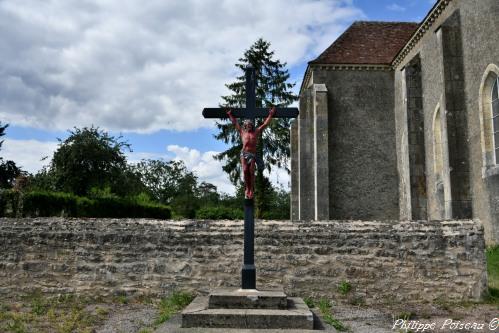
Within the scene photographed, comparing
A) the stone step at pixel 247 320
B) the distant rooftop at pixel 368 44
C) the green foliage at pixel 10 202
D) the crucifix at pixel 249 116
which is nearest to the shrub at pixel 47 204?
the green foliage at pixel 10 202

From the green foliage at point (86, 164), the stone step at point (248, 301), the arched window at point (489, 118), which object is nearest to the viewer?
the stone step at point (248, 301)

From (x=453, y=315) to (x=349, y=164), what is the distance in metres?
14.3

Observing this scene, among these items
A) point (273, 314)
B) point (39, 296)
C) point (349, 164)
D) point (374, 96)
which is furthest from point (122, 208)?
point (273, 314)

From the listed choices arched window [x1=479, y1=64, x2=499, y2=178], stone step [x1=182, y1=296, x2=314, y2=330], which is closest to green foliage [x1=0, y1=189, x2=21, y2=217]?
stone step [x1=182, y1=296, x2=314, y2=330]

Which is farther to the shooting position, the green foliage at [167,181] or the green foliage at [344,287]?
the green foliage at [167,181]

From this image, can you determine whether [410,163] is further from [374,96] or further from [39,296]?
[39,296]

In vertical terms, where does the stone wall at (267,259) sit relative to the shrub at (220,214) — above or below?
below

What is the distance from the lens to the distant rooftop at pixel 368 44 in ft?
69.1

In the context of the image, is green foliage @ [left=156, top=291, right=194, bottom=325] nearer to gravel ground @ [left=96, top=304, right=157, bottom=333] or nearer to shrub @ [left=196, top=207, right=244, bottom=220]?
gravel ground @ [left=96, top=304, right=157, bottom=333]

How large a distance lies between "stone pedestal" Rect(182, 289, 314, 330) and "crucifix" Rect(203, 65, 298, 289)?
49 cm

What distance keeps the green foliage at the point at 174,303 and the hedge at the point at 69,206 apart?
1109cm

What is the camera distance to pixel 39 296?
7477 mm

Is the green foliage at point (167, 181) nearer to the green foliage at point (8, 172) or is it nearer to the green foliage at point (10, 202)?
the green foliage at point (8, 172)

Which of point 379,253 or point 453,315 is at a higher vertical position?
point 379,253
